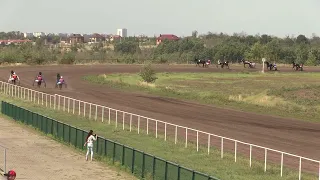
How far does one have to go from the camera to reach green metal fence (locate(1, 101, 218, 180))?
931 inches

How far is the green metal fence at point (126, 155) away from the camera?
77.6 ft

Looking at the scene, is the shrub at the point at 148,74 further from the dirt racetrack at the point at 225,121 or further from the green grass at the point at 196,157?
the green grass at the point at 196,157

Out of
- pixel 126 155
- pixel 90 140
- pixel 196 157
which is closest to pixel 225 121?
pixel 196 157

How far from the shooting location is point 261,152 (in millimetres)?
33750

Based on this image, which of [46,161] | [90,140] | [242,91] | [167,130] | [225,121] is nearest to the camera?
[90,140]

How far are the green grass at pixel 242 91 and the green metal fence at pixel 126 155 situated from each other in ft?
64.1

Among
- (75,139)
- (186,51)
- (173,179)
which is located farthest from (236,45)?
(173,179)

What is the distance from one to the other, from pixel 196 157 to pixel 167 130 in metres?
9.33

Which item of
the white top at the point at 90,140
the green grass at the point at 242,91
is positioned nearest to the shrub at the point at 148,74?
the green grass at the point at 242,91

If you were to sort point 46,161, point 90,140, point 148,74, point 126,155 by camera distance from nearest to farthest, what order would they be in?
point 126,155 → point 90,140 → point 46,161 → point 148,74

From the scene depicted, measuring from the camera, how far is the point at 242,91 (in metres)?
75.1

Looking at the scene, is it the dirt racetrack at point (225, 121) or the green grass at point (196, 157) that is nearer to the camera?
the green grass at point (196, 157)

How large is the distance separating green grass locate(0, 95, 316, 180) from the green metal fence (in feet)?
7.92

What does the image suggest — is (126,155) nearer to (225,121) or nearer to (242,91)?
(225,121)
